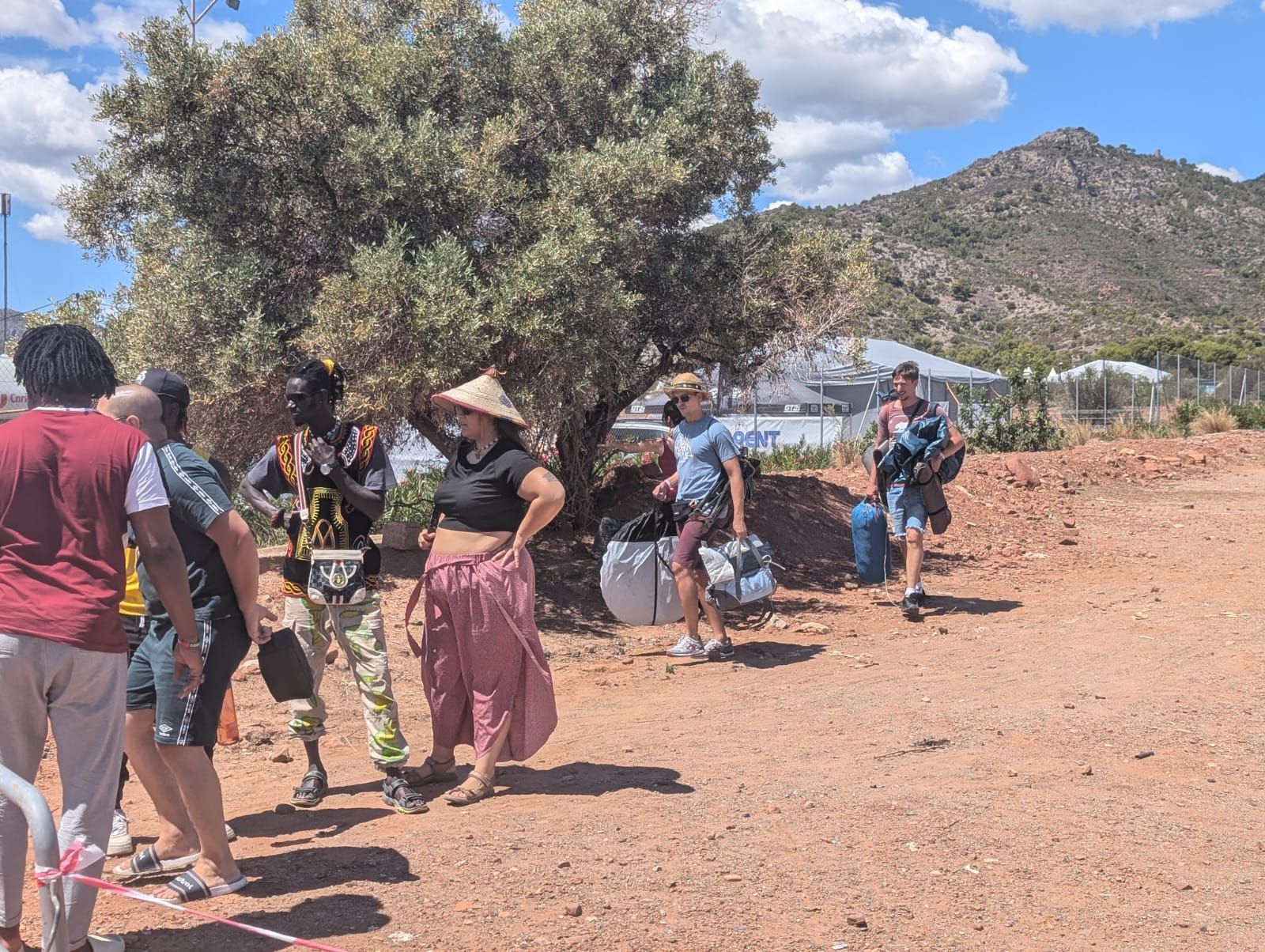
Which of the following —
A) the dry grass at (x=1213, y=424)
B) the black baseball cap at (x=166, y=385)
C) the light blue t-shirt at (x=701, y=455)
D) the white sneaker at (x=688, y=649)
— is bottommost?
the white sneaker at (x=688, y=649)

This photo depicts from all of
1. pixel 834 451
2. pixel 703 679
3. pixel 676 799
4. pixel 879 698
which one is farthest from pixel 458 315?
pixel 834 451

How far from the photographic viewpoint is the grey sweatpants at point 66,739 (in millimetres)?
3301

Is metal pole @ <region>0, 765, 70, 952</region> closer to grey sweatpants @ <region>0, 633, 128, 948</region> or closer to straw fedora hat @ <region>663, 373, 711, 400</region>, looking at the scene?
grey sweatpants @ <region>0, 633, 128, 948</region>

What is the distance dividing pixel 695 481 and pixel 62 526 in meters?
5.40

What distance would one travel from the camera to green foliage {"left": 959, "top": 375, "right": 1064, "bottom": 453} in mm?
21969

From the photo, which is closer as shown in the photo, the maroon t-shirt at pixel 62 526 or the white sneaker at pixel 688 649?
the maroon t-shirt at pixel 62 526

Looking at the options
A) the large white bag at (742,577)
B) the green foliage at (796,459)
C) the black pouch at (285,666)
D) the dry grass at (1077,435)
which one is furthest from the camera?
the dry grass at (1077,435)

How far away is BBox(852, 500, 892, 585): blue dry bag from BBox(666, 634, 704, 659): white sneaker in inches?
79.5

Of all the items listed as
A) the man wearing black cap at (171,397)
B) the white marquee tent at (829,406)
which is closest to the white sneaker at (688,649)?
the man wearing black cap at (171,397)

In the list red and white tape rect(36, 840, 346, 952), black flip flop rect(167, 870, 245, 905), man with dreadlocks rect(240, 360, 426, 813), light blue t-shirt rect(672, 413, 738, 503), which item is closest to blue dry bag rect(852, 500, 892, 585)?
light blue t-shirt rect(672, 413, 738, 503)

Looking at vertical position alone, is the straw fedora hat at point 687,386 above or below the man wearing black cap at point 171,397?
above

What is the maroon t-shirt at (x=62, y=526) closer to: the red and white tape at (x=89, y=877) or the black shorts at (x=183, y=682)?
the red and white tape at (x=89, y=877)

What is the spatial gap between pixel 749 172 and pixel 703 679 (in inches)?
254

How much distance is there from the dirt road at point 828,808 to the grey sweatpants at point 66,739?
57 cm
